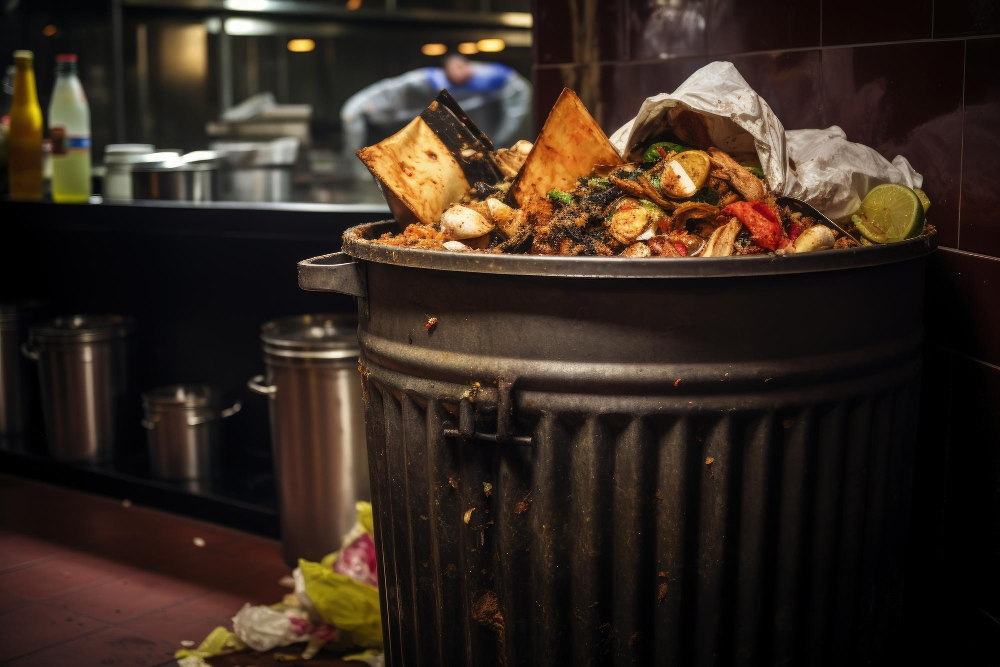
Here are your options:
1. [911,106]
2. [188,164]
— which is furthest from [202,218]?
[911,106]

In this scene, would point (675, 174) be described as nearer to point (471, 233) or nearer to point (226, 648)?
point (471, 233)

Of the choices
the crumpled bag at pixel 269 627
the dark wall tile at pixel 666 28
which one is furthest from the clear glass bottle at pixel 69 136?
the dark wall tile at pixel 666 28

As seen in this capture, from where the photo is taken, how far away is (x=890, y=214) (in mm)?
1526

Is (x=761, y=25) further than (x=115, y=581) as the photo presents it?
No

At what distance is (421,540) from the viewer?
1.46 metres

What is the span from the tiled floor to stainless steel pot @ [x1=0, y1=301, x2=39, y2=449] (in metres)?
0.43

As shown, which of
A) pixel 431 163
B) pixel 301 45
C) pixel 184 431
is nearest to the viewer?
pixel 431 163

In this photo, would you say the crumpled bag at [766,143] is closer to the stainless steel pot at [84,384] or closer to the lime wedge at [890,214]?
the lime wedge at [890,214]

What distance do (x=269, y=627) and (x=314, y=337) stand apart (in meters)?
0.83

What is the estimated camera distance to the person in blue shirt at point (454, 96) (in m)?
6.27

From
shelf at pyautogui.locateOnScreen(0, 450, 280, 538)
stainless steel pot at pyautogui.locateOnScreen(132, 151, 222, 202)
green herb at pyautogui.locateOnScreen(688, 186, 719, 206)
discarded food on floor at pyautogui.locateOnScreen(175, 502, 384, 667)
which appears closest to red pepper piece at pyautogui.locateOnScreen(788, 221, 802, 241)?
green herb at pyautogui.locateOnScreen(688, 186, 719, 206)

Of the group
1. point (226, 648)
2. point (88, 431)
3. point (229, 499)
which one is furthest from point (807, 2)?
point (88, 431)

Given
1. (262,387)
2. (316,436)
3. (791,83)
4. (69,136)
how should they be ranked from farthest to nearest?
(69,136)
(262,387)
(316,436)
(791,83)

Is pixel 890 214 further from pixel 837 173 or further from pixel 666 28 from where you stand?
pixel 666 28
